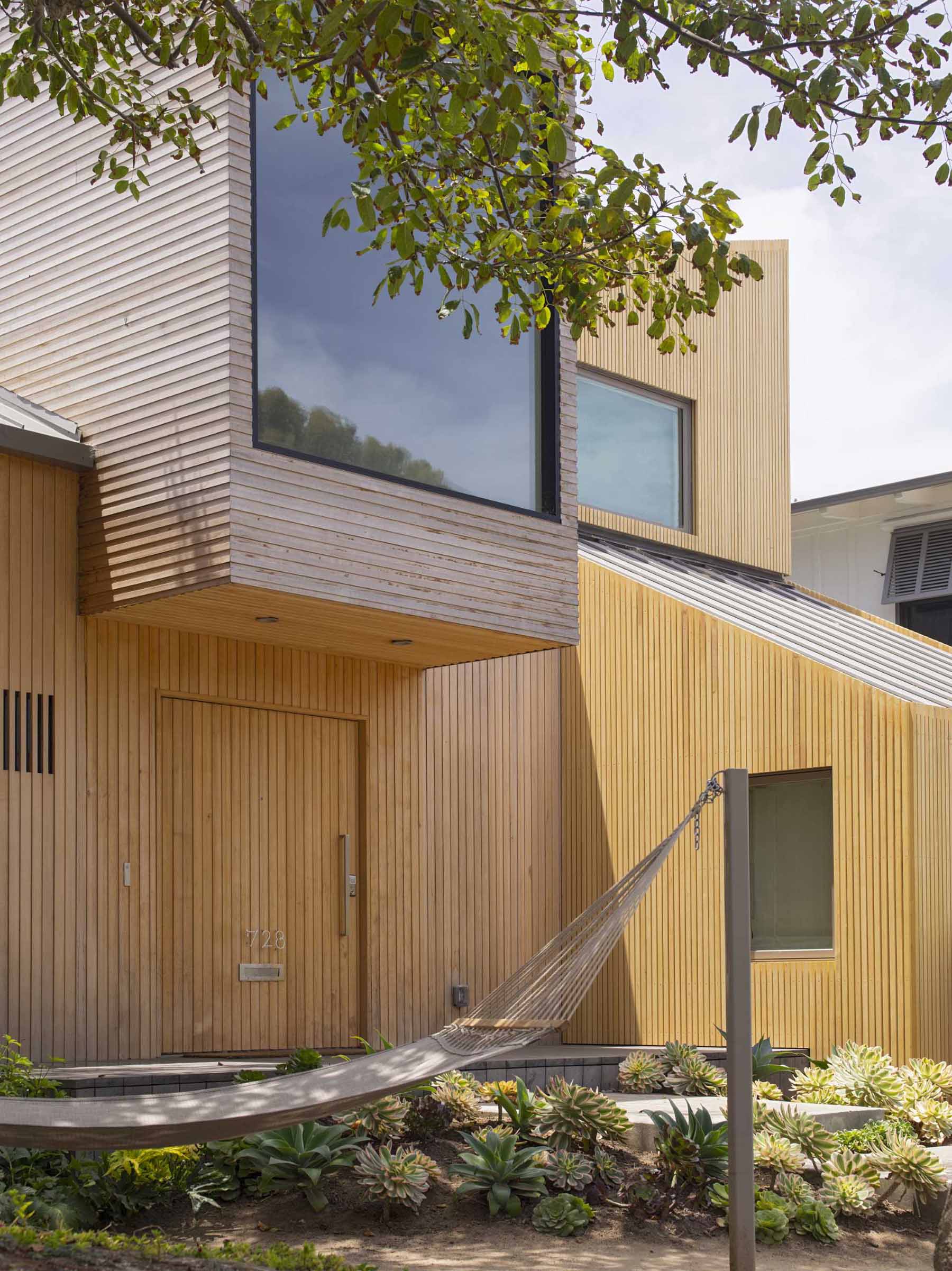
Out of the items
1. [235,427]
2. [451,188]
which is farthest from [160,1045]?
[451,188]

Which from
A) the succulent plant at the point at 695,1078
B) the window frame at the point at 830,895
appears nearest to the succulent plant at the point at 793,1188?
the succulent plant at the point at 695,1078

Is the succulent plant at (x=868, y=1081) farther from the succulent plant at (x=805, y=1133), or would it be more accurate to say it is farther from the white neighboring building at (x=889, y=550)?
the white neighboring building at (x=889, y=550)

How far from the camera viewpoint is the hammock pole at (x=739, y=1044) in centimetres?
528

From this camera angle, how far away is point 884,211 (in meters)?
7.25

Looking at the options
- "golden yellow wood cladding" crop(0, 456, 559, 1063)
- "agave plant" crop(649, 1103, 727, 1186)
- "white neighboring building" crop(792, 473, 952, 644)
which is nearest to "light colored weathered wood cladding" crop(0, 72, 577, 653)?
"golden yellow wood cladding" crop(0, 456, 559, 1063)

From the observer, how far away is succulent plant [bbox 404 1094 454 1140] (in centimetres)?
699

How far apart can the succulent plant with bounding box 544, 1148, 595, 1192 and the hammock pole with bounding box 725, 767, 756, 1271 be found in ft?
4.07

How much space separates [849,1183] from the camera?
668 cm

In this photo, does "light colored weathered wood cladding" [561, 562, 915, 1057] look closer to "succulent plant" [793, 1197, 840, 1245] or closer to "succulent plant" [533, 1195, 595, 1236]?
"succulent plant" [793, 1197, 840, 1245]

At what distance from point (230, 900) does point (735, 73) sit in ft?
18.0

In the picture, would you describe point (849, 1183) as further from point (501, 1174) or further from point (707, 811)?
point (707, 811)

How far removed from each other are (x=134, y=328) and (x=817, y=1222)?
18.2ft

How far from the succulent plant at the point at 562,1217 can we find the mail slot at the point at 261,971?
132 inches

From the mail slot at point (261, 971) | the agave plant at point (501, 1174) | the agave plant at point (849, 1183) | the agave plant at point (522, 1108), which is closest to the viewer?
the agave plant at point (501, 1174)
